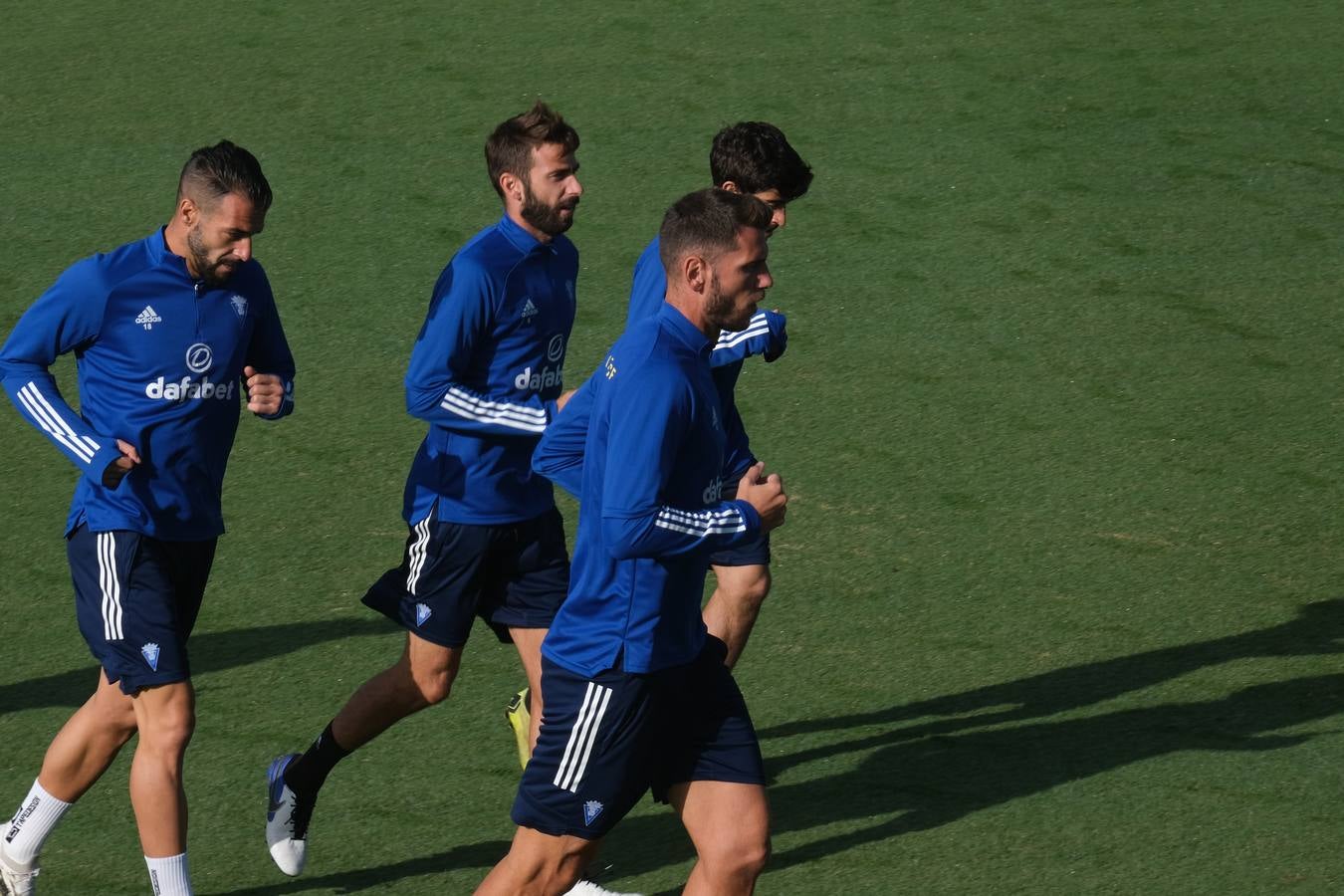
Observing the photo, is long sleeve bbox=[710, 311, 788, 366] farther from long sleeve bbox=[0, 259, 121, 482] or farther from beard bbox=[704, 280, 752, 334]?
long sleeve bbox=[0, 259, 121, 482]

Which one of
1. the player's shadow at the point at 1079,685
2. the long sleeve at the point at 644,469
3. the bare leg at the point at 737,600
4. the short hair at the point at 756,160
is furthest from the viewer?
the player's shadow at the point at 1079,685

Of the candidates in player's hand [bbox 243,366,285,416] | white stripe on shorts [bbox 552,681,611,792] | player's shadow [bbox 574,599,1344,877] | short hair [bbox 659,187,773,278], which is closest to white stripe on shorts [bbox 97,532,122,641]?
player's hand [bbox 243,366,285,416]

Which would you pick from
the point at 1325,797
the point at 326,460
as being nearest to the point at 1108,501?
the point at 1325,797

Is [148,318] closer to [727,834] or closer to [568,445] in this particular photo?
[568,445]

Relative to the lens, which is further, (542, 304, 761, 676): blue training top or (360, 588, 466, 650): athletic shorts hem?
(360, 588, 466, 650): athletic shorts hem

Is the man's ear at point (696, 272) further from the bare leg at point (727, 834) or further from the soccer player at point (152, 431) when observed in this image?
the soccer player at point (152, 431)

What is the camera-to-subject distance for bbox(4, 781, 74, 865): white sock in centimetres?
505

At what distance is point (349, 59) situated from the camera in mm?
12492

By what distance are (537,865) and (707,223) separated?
1.48 meters

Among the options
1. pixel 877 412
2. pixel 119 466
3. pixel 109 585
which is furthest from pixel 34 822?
pixel 877 412

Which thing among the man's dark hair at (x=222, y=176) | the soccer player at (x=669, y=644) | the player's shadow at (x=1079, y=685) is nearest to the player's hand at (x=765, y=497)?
the soccer player at (x=669, y=644)

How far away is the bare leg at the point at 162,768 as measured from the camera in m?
4.74

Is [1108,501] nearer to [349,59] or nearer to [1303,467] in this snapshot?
[1303,467]

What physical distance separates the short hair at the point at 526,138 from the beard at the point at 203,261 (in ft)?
2.71
